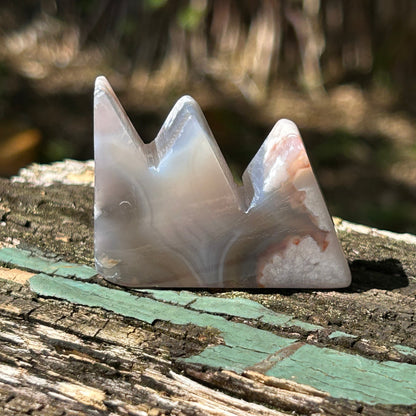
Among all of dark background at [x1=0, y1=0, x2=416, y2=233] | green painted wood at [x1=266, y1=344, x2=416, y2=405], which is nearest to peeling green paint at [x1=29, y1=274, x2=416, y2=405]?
green painted wood at [x1=266, y1=344, x2=416, y2=405]

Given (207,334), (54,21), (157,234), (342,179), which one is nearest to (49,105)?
(54,21)

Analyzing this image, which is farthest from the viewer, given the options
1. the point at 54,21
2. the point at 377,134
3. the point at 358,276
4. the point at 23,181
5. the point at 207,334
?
the point at 54,21

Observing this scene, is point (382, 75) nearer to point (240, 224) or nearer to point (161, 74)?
point (161, 74)

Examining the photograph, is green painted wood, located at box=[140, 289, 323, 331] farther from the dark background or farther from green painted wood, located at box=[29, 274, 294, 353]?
the dark background

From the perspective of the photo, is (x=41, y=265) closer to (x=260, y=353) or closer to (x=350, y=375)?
(x=260, y=353)

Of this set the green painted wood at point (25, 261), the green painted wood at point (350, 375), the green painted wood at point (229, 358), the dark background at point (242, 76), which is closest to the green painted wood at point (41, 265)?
the green painted wood at point (25, 261)

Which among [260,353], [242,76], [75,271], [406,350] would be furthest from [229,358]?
[242,76]

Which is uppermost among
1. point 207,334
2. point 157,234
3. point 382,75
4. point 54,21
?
point 54,21
